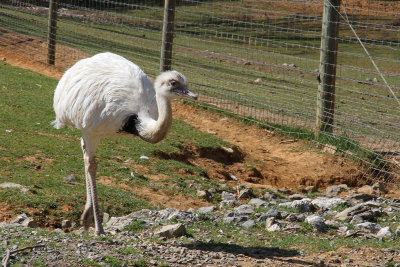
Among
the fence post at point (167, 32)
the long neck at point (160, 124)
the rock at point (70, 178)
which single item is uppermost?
the fence post at point (167, 32)

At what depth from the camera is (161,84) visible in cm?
593

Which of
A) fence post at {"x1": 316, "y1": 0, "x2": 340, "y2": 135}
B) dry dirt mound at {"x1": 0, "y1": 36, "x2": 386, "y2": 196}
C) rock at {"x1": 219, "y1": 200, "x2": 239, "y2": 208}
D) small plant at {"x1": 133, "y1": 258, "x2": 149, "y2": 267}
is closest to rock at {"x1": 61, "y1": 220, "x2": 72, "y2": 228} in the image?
small plant at {"x1": 133, "y1": 258, "x2": 149, "y2": 267}

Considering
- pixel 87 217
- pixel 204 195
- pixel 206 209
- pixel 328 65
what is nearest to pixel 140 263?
pixel 87 217

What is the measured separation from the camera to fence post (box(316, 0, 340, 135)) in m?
9.52

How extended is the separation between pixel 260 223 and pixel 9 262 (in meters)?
2.88

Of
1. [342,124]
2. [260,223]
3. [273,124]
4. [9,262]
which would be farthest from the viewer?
[273,124]

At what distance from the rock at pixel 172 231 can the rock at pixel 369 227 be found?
1.94 meters

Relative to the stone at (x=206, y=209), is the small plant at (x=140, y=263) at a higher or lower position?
higher

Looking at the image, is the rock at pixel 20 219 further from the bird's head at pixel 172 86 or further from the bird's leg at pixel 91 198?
the bird's head at pixel 172 86

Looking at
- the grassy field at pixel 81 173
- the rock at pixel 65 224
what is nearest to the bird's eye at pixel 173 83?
the grassy field at pixel 81 173

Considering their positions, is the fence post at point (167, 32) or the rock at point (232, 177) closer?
the rock at point (232, 177)

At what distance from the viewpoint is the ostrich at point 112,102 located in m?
5.89

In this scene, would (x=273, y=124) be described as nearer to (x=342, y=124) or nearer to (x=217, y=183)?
(x=342, y=124)

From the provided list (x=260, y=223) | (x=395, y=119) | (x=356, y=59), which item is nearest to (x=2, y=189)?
(x=260, y=223)
